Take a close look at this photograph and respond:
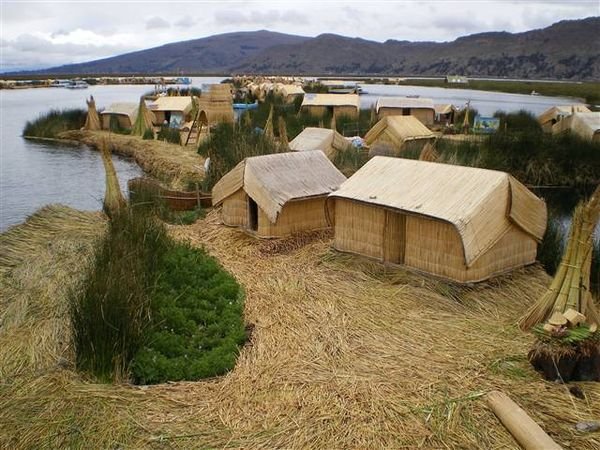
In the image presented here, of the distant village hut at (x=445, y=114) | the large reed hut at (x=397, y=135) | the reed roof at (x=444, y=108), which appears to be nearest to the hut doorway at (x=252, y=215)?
the large reed hut at (x=397, y=135)

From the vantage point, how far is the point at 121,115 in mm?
30438

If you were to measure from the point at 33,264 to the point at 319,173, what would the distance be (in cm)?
428

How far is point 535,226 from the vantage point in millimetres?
7301

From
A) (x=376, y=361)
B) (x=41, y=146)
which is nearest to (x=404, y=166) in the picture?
(x=376, y=361)

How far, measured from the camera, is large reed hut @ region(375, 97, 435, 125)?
29542 millimetres

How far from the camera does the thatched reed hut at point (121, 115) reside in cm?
3000

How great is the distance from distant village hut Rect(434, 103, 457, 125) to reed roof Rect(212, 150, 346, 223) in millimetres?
22516

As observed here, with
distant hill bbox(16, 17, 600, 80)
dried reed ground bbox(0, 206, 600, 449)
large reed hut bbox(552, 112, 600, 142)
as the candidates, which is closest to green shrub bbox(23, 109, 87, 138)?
large reed hut bbox(552, 112, 600, 142)

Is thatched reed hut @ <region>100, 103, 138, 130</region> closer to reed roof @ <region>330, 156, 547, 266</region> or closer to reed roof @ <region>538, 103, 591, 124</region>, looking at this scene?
reed roof @ <region>538, 103, 591, 124</region>

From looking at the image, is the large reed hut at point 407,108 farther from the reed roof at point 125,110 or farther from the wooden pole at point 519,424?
the wooden pole at point 519,424

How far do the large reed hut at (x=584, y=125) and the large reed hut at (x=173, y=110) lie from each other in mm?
17002

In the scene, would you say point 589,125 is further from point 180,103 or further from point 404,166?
point 180,103

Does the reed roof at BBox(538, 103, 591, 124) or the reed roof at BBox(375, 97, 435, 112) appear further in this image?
the reed roof at BBox(375, 97, 435, 112)

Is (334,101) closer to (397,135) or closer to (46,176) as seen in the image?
(397,135)
